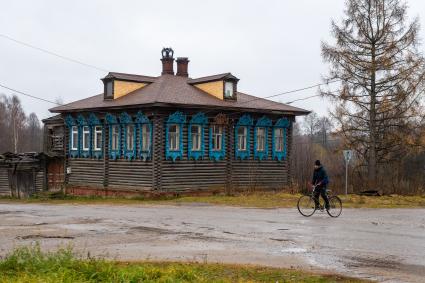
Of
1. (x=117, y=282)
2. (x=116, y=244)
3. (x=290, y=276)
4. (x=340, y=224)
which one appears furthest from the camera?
(x=340, y=224)

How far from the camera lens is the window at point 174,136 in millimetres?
31567

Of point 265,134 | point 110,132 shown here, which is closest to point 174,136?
point 110,132

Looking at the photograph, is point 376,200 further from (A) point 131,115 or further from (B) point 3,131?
(B) point 3,131

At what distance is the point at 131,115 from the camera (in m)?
→ 32.5

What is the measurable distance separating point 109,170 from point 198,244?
21.2 meters

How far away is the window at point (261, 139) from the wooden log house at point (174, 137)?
0.19 ft

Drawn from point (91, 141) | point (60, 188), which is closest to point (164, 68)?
point (91, 141)

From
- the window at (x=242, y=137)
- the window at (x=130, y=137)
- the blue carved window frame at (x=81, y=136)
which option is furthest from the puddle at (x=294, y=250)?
the blue carved window frame at (x=81, y=136)

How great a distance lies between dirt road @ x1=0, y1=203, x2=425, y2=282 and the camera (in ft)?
38.4

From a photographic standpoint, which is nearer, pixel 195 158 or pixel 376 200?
pixel 376 200

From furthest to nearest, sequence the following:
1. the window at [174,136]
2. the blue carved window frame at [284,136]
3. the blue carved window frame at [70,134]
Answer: the blue carved window frame at [70,134] → the blue carved window frame at [284,136] → the window at [174,136]

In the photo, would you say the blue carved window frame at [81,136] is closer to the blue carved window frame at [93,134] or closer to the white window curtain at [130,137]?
the blue carved window frame at [93,134]

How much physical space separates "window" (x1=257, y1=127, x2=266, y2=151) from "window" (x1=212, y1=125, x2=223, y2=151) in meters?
2.82

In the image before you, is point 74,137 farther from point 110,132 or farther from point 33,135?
point 33,135
